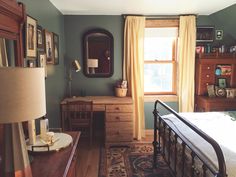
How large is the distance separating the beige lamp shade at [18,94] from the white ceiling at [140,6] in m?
2.37

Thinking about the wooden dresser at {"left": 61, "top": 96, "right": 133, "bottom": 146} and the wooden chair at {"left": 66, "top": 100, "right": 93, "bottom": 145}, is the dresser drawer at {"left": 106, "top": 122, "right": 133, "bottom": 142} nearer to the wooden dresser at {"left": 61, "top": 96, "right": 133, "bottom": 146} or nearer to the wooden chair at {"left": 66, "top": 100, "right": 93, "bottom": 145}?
the wooden dresser at {"left": 61, "top": 96, "right": 133, "bottom": 146}

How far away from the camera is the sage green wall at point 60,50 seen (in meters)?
2.45

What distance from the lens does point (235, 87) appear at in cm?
403

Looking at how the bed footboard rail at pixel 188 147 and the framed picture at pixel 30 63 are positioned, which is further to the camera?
the framed picture at pixel 30 63

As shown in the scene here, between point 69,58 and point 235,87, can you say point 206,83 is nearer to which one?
point 235,87

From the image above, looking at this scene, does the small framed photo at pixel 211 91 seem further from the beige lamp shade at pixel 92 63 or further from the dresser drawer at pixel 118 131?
the beige lamp shade at pixel 92 63

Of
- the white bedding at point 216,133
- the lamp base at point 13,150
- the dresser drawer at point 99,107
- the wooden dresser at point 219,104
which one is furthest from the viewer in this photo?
the wooden dresser at point 219,104

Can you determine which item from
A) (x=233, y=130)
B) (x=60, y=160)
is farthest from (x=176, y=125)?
(x=60, y=160)

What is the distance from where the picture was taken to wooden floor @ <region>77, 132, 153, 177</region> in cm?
294

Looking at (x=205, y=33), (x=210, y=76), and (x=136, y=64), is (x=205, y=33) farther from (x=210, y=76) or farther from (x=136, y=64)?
(x=136, y=64)

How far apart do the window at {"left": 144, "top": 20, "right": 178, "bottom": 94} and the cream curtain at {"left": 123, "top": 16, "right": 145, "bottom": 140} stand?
0.23 meters

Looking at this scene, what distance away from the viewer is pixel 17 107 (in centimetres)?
97

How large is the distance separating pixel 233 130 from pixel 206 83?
184cm

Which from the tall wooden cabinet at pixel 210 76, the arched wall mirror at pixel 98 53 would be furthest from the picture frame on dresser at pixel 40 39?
the tall wooden cabinet at pixel 210 76
